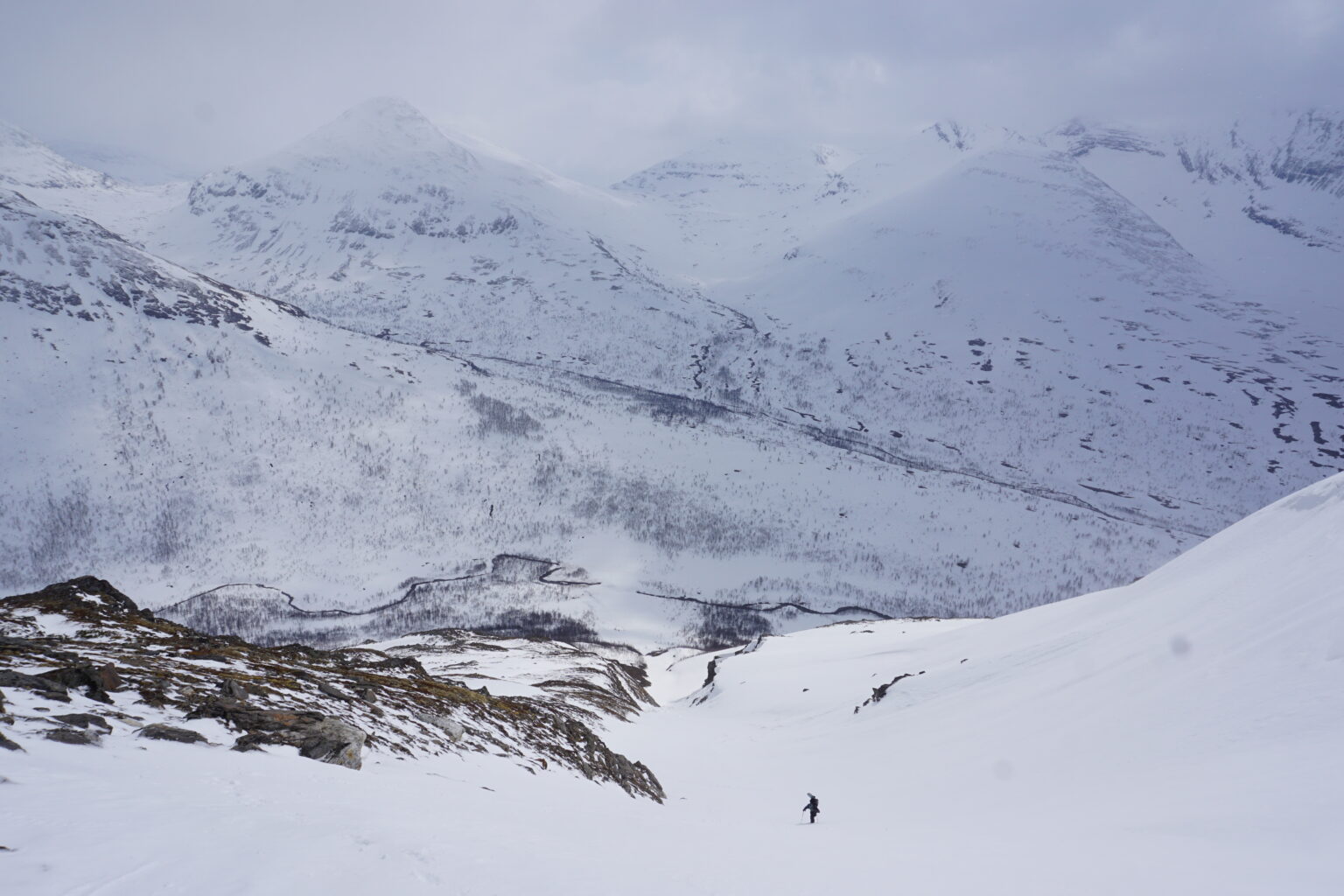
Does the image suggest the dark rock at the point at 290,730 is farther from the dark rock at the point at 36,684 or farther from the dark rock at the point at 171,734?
the dark rock at the point at 36,684

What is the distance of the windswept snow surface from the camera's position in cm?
919

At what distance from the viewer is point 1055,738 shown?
71.1ft

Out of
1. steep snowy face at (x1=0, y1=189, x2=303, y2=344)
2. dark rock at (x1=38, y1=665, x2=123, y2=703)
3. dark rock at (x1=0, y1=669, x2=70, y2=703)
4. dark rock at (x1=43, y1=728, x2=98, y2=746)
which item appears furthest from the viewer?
steep snowy face at (x1=0, y1=189, x2=303, y2=344)

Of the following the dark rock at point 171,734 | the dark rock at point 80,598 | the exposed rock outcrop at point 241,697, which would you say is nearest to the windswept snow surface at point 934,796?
the dark rock at point 171,734

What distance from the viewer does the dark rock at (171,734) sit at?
12508 mm

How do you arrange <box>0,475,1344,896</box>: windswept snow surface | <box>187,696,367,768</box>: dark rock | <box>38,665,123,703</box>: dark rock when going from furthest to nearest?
<box>187,696,367,768</box>: dark rock < <box>38,665,123,703</box>: dark rock < <box>0,475,1344,896</box>: windswept snow surface

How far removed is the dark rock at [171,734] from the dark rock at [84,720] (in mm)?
577

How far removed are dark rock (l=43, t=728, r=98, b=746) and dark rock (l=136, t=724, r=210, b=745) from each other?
3.87 feet

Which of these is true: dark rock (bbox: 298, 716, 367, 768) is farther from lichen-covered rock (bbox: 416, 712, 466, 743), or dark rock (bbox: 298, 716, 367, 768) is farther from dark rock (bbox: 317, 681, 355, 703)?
lichen-covered rock (bbox: 416, 712, 466, 743)

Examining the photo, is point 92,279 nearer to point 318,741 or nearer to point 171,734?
point 171,734

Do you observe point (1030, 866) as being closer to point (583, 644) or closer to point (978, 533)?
point (583, 644)

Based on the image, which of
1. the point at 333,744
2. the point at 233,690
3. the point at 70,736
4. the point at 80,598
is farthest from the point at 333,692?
the point at 80,598

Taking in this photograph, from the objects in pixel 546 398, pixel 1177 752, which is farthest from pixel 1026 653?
pixel 546 398

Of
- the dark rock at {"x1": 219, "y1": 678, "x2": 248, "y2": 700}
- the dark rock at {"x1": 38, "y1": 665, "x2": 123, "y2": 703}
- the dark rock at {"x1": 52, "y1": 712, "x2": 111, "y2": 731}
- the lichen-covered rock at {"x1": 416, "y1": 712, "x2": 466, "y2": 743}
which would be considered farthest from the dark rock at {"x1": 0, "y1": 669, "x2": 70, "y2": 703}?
the lichen-covered rock at {"x1": 416, "y1": 712, "x2": 466, "y2": 743}
